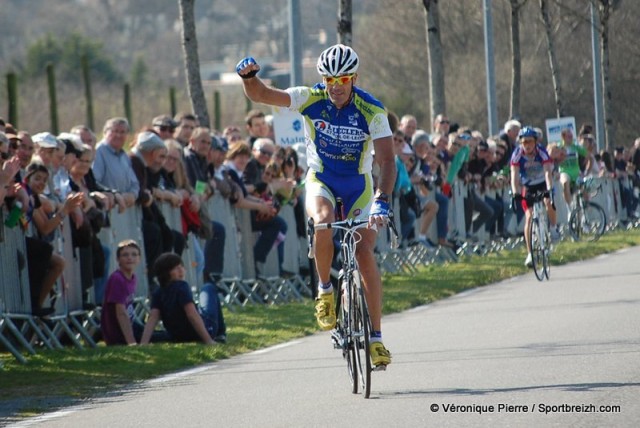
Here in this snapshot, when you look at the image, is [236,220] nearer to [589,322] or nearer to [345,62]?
[589,322]

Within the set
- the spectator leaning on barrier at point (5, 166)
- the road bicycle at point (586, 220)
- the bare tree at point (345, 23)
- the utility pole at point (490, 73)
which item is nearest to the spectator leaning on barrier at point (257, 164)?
the bare tree at point (345, 23)

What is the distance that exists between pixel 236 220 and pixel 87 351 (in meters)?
4.93

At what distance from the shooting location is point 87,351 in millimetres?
14070

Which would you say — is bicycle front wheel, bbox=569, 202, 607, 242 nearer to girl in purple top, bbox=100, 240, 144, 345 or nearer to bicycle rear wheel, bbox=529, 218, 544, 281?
bicycle rear wheel, bbox=529, 218, 544, 281

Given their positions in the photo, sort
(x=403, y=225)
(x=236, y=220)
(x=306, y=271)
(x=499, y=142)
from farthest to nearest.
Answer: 1. (x=499, y=142)
2. (x=403, y=225)
3. (x=306, y=271)
4. (x=236, y=220)

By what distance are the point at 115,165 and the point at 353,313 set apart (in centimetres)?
591

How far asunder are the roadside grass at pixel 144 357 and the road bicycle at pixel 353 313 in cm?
200

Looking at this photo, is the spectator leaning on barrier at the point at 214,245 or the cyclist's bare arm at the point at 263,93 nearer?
the cyclist's bare arm at the point at 263,93

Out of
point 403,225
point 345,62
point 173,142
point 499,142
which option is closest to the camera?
point 345,62

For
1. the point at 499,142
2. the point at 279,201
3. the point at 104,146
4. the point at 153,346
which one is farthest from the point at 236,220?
the point at 499,142

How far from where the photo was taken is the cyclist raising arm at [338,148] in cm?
1095

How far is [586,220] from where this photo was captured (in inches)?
1228

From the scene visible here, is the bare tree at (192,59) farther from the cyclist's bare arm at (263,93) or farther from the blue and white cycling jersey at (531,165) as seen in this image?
the cyclist's bare arm at (263,93)

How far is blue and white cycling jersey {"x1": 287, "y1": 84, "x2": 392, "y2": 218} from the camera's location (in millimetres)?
11102
